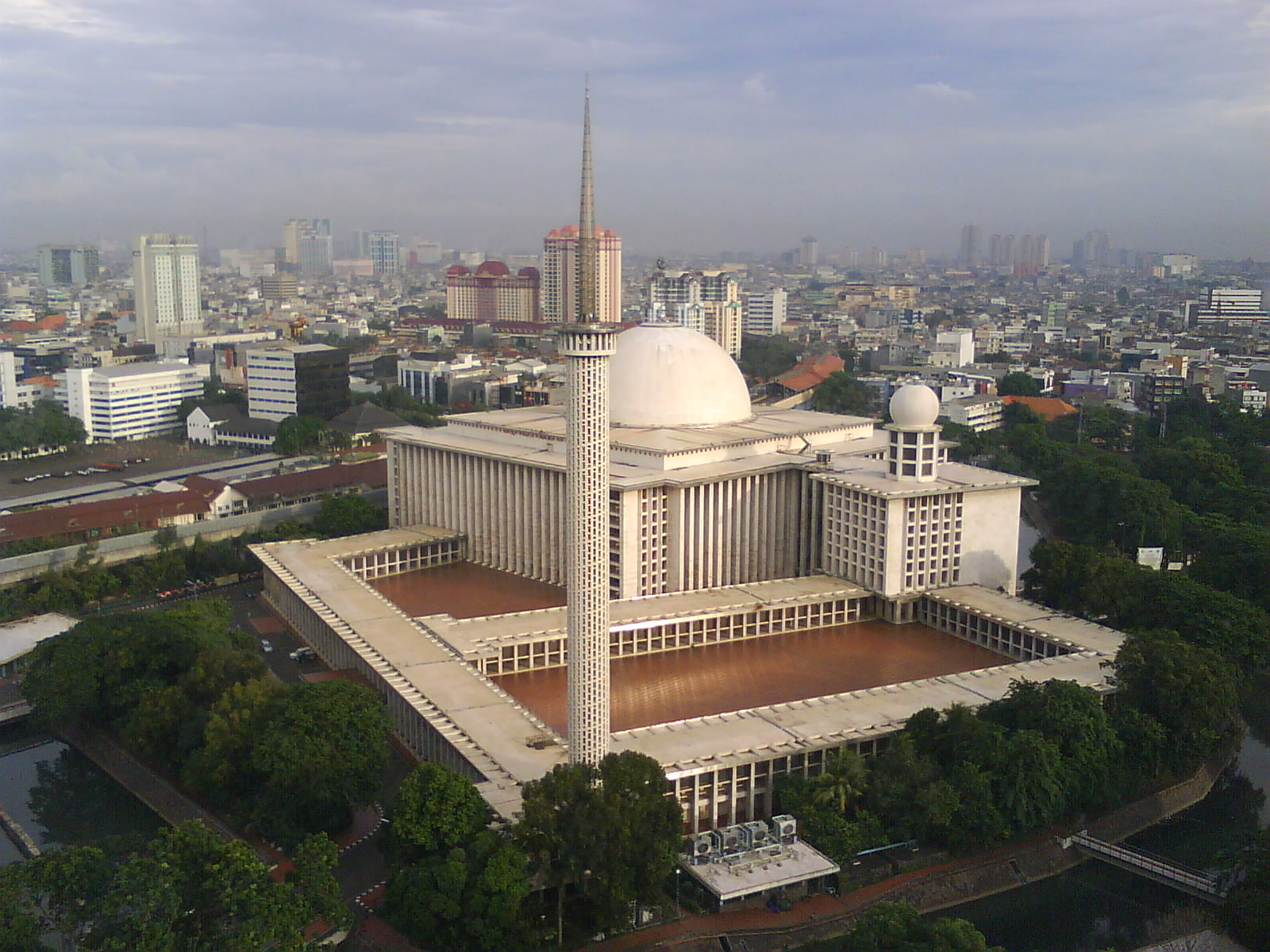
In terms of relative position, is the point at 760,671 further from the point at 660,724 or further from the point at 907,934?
the point at 907,934

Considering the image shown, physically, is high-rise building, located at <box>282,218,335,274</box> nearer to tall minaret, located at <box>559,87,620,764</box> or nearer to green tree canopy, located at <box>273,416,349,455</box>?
green tree canopy, located at <box>273,416,349,455</box>

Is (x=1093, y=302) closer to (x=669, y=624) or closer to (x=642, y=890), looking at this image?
(x=669, y=624)

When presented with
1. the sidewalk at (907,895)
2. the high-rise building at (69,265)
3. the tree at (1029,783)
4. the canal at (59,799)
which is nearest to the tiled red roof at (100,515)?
the canal at (59,799)

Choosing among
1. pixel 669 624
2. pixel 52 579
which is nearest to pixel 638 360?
pixel 669 624

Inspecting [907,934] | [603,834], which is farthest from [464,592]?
[907,934]

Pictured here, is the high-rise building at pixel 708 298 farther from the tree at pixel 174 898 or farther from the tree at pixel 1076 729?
the tree at pixel 174 898

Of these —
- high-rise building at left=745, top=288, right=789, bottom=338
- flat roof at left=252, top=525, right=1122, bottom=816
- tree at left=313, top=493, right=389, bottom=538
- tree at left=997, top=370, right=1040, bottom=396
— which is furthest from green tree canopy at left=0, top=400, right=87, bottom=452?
high-rise building at left=745, top=288, right=789, bottom=338

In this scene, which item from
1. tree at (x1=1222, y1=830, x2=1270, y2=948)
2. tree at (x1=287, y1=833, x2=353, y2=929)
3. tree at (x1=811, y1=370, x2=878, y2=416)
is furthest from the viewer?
tree at (x1=811, y1=370, x2=878, y2=416)
